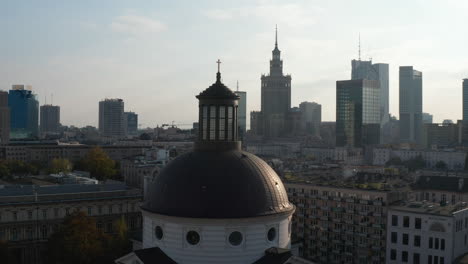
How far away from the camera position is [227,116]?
32.8 m

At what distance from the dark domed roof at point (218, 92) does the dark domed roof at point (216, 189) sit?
3.22m

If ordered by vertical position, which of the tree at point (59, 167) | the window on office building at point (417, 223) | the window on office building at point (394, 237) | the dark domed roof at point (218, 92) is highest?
the dark domed roof at point (218, 92)

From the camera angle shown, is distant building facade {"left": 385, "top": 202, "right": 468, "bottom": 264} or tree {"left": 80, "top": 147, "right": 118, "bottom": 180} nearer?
distant building facade {"left": 385, "top": 202, "right": 468, "bottom": 264}

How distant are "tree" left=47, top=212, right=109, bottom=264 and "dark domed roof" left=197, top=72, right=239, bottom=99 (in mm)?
23060

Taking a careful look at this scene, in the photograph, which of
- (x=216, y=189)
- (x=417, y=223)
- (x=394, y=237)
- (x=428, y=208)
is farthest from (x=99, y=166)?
(x=216, y=189)

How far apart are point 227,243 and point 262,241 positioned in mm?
1963

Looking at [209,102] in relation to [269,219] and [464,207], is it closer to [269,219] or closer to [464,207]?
[269,219]

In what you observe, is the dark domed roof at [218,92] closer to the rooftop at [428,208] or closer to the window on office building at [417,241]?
the rooftop at [428,208]

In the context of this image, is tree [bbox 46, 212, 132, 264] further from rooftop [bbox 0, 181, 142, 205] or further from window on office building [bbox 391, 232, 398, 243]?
window on office building [bbox 391, 232, 398, 243]

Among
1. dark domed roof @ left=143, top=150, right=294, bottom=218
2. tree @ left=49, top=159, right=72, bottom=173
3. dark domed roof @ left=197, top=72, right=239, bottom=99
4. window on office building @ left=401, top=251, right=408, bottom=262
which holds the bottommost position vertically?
window on office building @ left=401, top=251, right=408, bottom=262

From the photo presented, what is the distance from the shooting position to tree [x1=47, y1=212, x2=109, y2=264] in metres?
49.4

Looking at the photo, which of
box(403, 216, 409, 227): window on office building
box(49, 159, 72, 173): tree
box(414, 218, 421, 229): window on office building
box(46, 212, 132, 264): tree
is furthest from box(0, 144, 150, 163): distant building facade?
box(414, 218, 421, 229): window on office building

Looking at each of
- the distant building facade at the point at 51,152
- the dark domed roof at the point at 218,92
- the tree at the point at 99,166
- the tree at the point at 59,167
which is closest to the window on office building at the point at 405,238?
the dark domed roof at the point at 218,92

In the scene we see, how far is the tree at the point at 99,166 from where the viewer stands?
113 m
